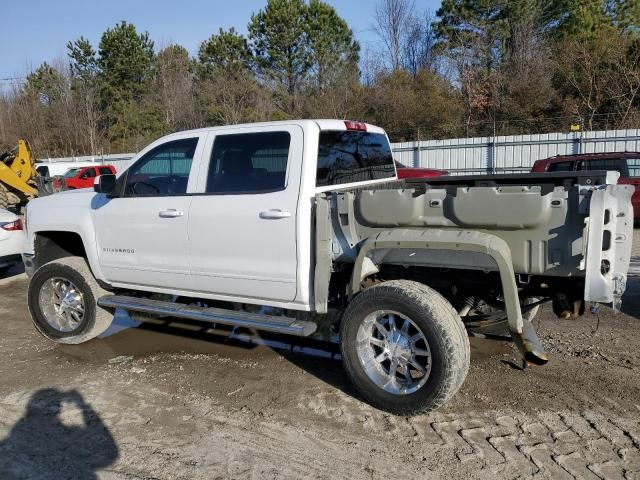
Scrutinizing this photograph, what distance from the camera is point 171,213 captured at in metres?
4.89

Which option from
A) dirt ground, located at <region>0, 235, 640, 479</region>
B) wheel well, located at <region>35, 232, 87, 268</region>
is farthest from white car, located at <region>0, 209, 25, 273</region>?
dirt ground, located at <region>0, 235, 640, 479</region>

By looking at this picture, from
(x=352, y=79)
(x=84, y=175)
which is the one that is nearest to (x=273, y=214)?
(x=84, y=175)

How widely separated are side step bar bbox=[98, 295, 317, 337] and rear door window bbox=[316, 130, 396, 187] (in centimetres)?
112

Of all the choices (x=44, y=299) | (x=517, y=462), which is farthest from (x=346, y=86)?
(x=517, y=462)

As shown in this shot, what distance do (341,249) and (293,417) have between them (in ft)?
4.13

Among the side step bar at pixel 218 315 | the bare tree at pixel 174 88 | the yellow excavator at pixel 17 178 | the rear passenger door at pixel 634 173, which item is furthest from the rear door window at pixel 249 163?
the bare tree at pixel 174 88

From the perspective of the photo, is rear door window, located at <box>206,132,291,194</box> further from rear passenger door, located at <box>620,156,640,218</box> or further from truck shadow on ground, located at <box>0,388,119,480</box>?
rear passenger door, located at <box>620,156,640,218</box>

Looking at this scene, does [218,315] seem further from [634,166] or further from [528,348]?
[634,166]

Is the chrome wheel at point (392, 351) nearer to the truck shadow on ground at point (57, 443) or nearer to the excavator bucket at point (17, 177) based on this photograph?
the truck shadow on ground at point (57, 443)

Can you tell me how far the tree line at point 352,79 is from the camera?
95.9 feet

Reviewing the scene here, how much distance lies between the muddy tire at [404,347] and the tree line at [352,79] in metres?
24.8

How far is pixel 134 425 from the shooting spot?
3.98 m

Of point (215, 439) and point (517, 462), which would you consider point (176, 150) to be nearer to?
point (215, 439)

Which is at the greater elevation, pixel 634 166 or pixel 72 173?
pixel 72 173
